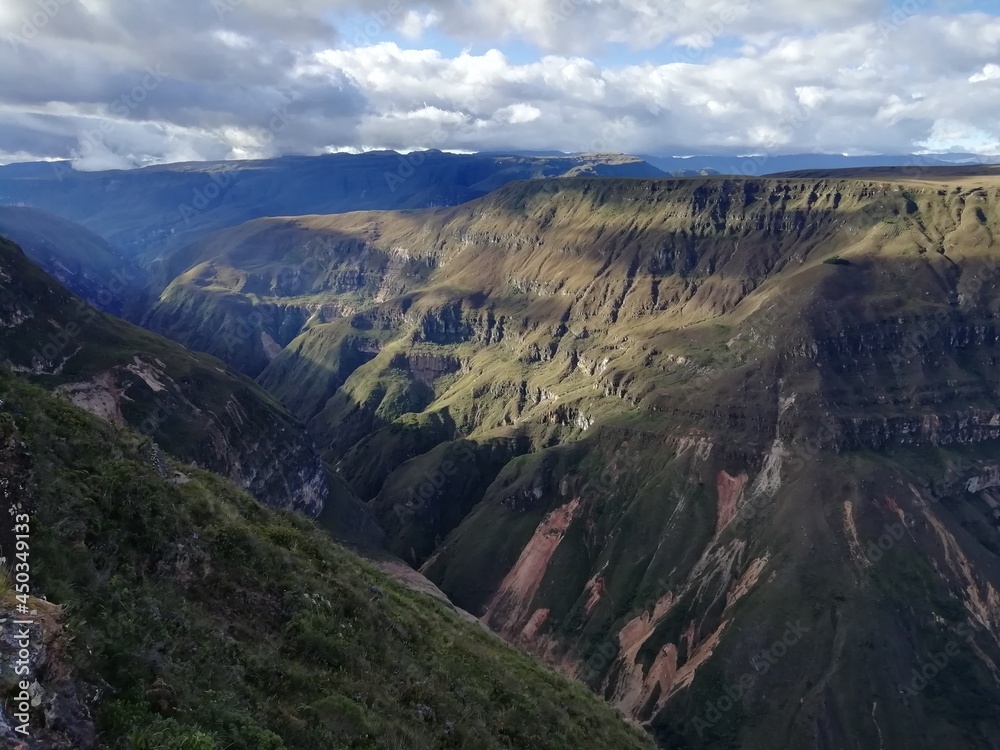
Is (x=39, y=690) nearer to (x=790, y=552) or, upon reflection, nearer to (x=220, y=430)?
(x=220, y=430)

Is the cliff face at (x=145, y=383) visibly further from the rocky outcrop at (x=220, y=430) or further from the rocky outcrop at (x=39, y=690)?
the rocky outcrop at (x=39, y=690)

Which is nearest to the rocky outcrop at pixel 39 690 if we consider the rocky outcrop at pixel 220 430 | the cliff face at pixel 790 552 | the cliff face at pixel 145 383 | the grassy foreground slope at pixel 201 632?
the grassy foreground slope at pixel 201 632

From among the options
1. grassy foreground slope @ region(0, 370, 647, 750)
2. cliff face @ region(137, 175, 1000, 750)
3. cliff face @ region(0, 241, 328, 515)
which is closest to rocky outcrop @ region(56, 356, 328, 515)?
cliff face @ region(0, 241, 328, 515)

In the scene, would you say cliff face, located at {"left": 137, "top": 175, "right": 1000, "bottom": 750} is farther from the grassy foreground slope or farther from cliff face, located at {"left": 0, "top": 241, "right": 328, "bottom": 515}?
the grassy foreground slope

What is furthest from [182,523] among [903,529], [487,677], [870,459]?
[870,459]

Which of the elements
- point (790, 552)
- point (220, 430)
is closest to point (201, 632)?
point (220, 430)

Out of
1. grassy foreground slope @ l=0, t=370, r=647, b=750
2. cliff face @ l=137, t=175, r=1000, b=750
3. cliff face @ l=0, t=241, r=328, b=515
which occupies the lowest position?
cliff face @ l=137, t=175, r=1000, b=750

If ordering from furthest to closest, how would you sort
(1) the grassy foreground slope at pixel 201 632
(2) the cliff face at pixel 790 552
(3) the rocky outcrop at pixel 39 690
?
(2) the cliff face at pixel 790 552 → (1) the grassy foreground slope at pixel 201 632 → (3) the rocky outcrop at pixel 39 690
